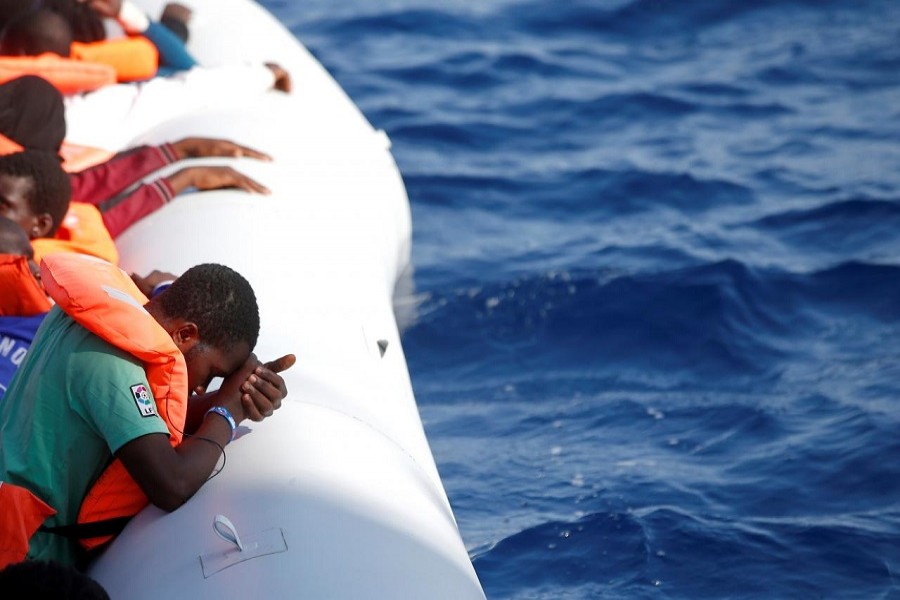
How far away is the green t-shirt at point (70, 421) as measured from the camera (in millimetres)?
2305

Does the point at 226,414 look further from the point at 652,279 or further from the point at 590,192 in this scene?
the point at 590,192

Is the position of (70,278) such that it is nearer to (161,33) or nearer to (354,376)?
(354,376)

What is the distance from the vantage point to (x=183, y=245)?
334cm

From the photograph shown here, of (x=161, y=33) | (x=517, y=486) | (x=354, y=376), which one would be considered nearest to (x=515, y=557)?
(x=517, y=486)

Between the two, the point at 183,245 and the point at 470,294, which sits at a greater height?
the point at 183,245

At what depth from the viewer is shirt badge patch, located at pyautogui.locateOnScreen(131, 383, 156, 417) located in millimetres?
2311

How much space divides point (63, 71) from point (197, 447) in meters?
2.28

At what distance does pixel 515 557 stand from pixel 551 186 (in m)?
2.92

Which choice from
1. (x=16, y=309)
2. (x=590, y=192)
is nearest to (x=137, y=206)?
(x=16, y=309)

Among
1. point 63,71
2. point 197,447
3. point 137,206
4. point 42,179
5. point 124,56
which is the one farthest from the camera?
point 124,56

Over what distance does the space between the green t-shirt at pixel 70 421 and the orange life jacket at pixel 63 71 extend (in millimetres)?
1998

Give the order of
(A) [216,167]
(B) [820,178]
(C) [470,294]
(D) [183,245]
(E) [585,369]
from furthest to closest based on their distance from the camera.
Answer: (B) [820,178], (C) [470,294], (E) [585,369], (A) [216,167], (D) [183,245]

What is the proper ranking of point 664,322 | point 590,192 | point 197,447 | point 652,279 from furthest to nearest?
point 590,192 → point 652,279 → point 664,322 → point 197,447

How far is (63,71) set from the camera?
429 centimetres
